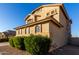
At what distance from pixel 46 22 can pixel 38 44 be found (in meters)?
1.05

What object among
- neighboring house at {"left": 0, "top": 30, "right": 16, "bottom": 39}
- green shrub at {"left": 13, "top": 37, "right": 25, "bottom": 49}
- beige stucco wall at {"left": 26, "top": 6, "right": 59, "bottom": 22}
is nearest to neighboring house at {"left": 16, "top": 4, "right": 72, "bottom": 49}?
beige stucco wall at {"left": 26, "top": 6, "right": 59, "bottom": 22}

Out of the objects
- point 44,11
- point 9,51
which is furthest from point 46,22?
point 9,51

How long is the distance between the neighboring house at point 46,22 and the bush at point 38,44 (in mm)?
250

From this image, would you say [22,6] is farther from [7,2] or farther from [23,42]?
[23,42]

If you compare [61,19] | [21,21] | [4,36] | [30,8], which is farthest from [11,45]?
[61,19]

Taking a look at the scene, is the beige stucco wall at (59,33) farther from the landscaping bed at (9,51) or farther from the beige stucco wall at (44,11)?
the landscaping bed at (9,51)

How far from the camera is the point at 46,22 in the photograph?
10359 millimetres

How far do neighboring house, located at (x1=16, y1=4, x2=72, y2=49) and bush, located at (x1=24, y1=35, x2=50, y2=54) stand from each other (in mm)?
250

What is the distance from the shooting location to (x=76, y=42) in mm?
10961

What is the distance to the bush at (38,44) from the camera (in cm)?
1006

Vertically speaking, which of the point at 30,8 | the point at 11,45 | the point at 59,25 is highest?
the point at 30,8

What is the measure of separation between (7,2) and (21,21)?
1018 mm

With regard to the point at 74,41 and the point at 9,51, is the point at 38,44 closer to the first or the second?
the point at 9,51

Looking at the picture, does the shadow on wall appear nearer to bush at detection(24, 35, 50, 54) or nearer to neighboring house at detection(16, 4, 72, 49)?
neighboring house at detection(16, 4, 72, 49)
